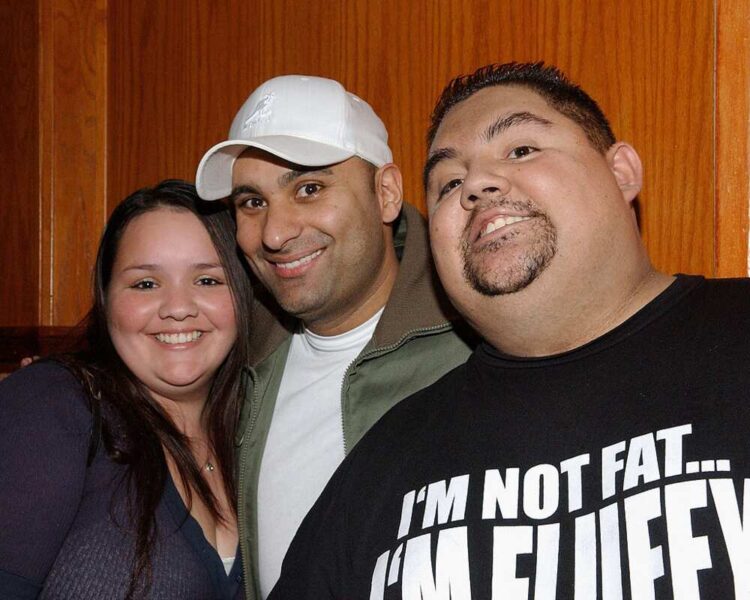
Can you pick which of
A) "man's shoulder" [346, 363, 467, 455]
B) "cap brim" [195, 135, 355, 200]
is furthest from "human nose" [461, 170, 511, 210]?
"cap brim" [195, 135, 355, 200]

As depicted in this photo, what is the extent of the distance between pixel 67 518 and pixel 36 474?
90 mm

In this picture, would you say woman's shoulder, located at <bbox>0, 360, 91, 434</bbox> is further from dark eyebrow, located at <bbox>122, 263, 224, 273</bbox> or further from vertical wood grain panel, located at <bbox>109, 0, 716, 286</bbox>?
vertical wood grain panel, located at <bbox>109, 0, 716, 286</bbox>

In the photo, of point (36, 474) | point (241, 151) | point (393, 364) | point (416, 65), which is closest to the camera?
point (36, 474)

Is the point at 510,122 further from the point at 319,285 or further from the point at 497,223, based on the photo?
the point at 319,285

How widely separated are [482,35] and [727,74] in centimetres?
50

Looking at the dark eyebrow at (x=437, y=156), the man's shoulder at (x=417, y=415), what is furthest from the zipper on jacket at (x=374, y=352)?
the dark eyebrow at (x=437, y=156)

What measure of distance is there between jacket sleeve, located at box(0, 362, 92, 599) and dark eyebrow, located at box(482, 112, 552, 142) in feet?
2.81

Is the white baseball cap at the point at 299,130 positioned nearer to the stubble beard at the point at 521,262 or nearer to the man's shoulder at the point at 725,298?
the stubble beard at the point at 521,262

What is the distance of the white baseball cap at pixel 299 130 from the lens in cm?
159

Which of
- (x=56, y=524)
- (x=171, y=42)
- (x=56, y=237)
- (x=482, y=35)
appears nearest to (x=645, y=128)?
(x=482, y=35)

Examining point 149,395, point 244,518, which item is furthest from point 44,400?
point 244,518

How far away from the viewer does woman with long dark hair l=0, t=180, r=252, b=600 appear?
144 centimetres

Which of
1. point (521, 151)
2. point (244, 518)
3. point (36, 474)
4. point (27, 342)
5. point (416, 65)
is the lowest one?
point (244, 518)

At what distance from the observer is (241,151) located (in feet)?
5.42
